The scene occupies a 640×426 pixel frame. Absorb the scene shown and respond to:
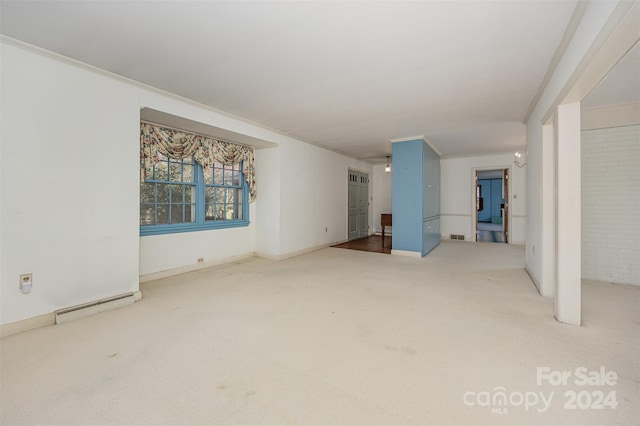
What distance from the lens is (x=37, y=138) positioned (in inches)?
96.2

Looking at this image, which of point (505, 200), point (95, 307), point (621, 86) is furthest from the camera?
point (505, 200)

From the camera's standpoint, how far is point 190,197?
14.6 feet

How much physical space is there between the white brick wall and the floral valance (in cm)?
548

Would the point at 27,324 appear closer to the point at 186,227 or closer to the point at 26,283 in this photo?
the point at 26,283

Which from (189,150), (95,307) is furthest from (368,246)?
(95,307)

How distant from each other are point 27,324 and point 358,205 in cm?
694

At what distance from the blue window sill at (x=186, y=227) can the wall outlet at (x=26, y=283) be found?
137 centimetres

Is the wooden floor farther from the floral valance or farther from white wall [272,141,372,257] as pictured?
the floral valance

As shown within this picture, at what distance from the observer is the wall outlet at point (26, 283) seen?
2.37 meters

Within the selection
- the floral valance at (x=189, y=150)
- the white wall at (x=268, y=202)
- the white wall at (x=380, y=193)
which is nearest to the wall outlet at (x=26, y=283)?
the floral valance at (x=189, y=150)

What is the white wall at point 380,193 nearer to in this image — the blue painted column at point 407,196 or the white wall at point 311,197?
the white wall at point 311,197

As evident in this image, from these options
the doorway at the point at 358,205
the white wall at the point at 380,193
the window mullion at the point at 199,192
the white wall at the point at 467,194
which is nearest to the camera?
the window mullion at the point at 199,192

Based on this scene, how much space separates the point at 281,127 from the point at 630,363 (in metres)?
4.94

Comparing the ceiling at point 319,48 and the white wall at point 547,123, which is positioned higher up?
the ceiling at point 319,48
